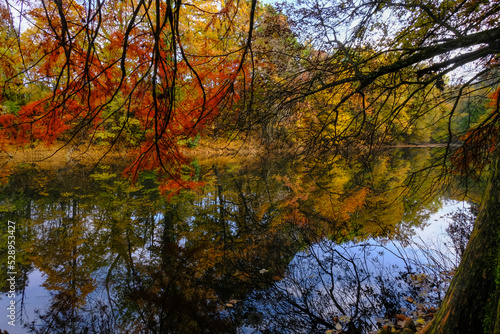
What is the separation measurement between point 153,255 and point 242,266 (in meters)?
1.50

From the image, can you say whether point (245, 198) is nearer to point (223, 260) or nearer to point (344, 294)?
point (223, 260)

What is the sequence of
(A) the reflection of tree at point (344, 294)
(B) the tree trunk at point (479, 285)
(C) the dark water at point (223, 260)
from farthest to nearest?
1. (C) the dark water at point (223, 260)
2. (A) the reflection of tree at point (344, 294)
3. (B) the tree trunk at point (479, 285)

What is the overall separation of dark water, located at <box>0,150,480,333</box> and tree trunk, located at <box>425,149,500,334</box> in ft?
4.68

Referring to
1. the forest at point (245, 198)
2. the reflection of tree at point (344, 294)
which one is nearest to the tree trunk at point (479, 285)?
the forest at point (245, 198)

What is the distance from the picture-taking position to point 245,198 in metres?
7.27

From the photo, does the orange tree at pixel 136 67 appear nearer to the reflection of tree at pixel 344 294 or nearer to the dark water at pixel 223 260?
the dark water at pixel 223 260

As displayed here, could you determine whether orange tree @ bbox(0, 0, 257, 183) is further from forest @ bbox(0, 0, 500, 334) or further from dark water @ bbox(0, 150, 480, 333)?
dark water @ bbox(0, 150, 480, 333)

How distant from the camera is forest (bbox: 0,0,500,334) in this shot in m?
1.28

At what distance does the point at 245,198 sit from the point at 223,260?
353 centimetres

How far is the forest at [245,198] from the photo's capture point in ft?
4.21

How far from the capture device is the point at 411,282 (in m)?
3.24

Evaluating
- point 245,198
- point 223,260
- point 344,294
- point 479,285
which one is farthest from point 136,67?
point 245,198

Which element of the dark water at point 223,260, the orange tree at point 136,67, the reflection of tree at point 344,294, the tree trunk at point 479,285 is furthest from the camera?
the dark water at point 223,260

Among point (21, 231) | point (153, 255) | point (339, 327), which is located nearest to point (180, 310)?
point (153, 255)
